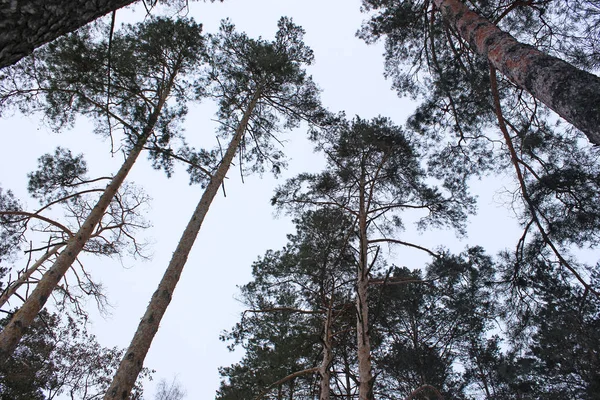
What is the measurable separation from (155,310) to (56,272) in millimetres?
3339

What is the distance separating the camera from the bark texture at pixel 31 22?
48.5 inches

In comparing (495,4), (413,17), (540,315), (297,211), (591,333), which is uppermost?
(413,17)

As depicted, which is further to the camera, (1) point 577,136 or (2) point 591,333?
(2) point 591,333

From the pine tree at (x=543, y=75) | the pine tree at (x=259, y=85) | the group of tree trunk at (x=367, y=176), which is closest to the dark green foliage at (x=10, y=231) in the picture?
the group of tree trunk at (x=367, y=176)

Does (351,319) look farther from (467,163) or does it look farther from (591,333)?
(591,333)

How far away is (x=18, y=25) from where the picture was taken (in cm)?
128

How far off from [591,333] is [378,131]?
25.3ft

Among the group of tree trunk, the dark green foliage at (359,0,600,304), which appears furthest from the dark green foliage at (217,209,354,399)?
the dark green foliage at (359,0,600,304)

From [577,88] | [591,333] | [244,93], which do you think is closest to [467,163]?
[577,88]

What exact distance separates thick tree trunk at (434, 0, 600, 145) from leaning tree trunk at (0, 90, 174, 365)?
483 cm

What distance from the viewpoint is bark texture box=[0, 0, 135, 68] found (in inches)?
48.5

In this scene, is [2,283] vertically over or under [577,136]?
under

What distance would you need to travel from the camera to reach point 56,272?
226 inches

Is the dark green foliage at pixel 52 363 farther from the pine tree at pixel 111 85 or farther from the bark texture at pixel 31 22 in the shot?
the bark texture at pixel 31 22
